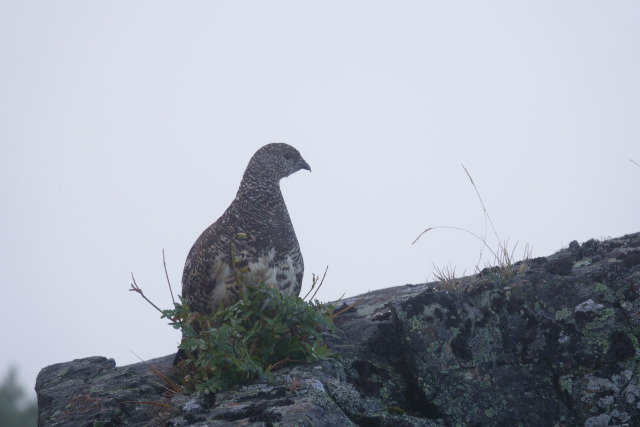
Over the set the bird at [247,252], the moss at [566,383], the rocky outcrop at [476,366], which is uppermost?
the bird at [247,252]

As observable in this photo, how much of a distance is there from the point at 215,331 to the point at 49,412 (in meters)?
2.42

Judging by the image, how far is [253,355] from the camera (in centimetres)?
421

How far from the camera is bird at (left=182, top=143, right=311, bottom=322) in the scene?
6.24 metres

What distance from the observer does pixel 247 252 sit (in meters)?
6.30

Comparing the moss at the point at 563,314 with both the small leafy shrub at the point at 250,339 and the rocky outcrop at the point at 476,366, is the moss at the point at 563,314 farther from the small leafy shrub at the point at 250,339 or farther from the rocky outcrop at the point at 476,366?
the small leafy shrub at the point at 250,339

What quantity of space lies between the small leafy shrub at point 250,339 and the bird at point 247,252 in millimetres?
1323

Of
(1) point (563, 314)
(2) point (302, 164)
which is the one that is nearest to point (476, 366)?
(1) point (563, 314)

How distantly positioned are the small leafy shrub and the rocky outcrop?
0.14 m

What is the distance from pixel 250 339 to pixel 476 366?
71.8 inches

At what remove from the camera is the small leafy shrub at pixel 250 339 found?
3.99 meters

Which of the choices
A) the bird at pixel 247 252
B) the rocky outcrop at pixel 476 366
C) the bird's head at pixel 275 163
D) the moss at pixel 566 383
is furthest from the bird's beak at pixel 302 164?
the moss at pixel 566 383

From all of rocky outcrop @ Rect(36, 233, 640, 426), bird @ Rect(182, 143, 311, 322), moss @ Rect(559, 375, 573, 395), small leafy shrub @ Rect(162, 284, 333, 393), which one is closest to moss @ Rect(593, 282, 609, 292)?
rocky outcrop @ Rect(36, 233, 640, 426)

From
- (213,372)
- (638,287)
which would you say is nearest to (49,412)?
(213,372)

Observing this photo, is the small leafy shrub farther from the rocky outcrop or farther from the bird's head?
the bird's head
